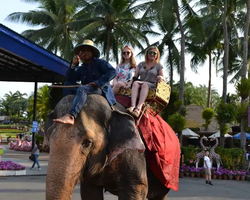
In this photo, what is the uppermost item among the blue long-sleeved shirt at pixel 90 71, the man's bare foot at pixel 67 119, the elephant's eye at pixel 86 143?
the blue long-sleeved shirt at pixel 90 71

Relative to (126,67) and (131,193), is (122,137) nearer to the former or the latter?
(131,193)

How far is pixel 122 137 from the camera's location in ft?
11.1

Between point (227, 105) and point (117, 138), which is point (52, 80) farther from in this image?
point (117, 138)

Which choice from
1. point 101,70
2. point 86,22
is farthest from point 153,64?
point 86,22

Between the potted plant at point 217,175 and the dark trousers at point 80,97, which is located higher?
the dark trousers at point 80,97

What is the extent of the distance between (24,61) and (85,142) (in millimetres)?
14108

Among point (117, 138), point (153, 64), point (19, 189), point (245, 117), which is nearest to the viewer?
point (117, 138)

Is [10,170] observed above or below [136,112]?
below

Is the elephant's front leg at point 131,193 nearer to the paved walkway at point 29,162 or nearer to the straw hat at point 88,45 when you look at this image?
the straw hat at point 88,45

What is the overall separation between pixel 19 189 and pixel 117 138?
7942mm

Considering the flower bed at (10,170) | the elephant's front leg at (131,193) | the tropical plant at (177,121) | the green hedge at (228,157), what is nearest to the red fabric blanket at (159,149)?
the elephant's front leg at (131,193)

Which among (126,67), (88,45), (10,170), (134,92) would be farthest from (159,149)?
(10,170)

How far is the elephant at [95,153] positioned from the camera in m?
2.89

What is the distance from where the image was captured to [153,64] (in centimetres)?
493
